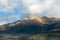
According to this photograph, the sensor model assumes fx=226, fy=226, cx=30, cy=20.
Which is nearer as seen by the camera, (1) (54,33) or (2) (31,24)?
(1) (54,33)

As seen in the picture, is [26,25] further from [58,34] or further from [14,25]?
[58,34]

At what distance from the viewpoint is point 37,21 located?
545 feet

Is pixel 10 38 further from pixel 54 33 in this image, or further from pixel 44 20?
pixel 44 20

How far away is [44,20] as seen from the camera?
16388cm

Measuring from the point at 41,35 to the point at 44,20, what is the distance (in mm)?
52919

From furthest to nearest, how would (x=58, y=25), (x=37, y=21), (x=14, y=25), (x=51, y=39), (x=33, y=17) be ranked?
(x=33, y=17) < (x=37, y=21) < (x=14, y=25) < (x=58, y=25) < (x=51, y=39)

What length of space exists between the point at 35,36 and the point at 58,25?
19.3 m

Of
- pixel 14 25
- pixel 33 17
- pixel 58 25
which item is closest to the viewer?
pixel 58 25

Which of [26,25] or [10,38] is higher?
[26,25]

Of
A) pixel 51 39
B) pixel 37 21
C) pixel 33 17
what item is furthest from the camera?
pixel 33 17

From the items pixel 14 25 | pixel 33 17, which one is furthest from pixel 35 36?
pixel 33 17

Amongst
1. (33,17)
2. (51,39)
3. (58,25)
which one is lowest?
(51,39)

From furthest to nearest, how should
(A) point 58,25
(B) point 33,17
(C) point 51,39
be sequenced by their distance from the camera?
(B) point 33,17, (A) point 58,25, (C) point 51,39

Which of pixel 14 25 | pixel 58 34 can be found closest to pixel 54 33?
pixel 58 34
